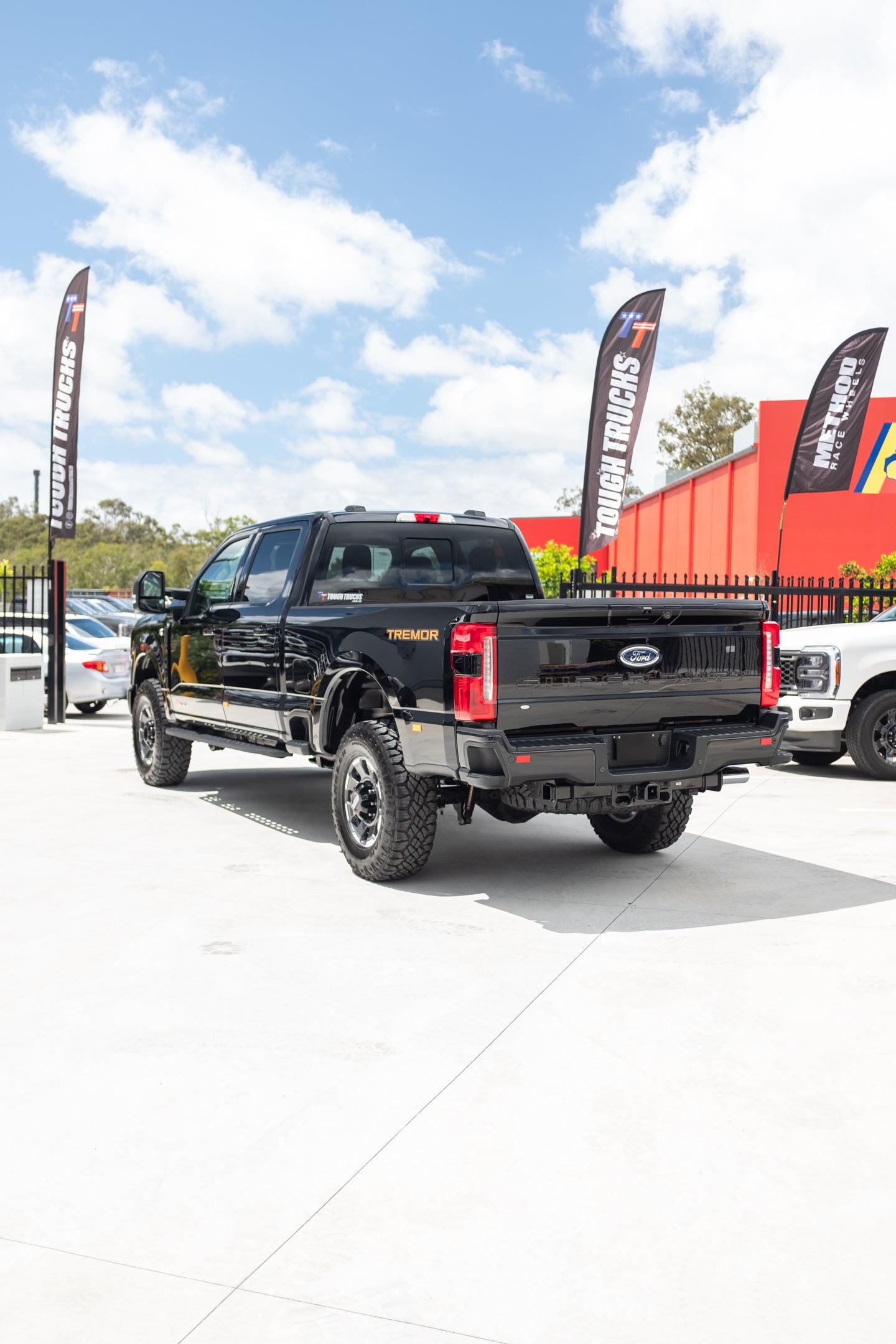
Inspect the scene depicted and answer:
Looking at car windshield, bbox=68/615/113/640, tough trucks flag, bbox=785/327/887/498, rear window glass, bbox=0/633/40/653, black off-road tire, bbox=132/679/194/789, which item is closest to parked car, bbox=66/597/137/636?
car windshield, bbox=68/615/113/640

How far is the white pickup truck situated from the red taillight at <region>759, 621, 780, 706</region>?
4.16 m

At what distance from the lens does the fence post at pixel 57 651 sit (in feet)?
52.8

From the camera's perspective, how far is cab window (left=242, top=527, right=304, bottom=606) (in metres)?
8.09

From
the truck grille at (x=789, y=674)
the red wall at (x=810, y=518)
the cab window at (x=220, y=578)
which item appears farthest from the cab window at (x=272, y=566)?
the red wall at (x=810, y=518)

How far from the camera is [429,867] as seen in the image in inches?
283

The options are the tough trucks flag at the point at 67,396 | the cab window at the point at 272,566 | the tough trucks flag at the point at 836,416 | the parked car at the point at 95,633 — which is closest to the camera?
the cab window at the point at 272,566

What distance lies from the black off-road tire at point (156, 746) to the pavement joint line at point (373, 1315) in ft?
24.7

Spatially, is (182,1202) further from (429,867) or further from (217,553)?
(217,553)

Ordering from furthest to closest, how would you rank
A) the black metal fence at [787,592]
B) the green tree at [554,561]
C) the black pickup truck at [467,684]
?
1. the green tree at [554,561]
2. the black metal fence at [787,592]
3. the black pickup truck at [467,684]

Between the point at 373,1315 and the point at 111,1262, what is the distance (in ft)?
2.14

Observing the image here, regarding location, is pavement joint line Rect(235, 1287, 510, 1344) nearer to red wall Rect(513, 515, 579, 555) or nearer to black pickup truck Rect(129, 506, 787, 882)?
black pickup truck Rect(129, 506, 787, 882)

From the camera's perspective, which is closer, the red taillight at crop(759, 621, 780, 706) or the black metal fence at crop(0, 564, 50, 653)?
the red taillight at crop(759, 621, 780, 706)

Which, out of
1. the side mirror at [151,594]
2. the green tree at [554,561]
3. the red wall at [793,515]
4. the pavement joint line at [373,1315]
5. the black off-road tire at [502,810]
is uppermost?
the red wall at [793,515]

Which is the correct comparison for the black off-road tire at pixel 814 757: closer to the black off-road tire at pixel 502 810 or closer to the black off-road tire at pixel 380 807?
the black off-road tire at pixel 502 810
